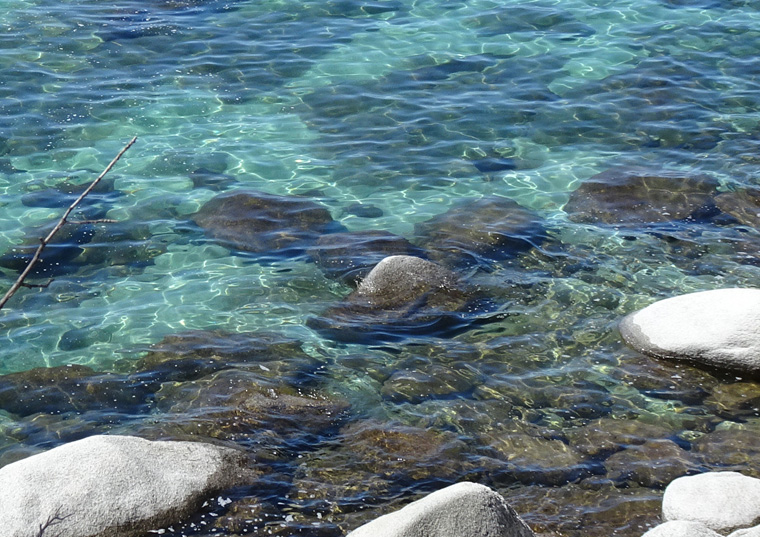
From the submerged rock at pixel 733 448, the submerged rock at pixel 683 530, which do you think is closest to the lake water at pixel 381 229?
the submerged rock at pixel 733 448

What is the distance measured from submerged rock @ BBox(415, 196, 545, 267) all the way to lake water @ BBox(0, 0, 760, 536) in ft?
0.42

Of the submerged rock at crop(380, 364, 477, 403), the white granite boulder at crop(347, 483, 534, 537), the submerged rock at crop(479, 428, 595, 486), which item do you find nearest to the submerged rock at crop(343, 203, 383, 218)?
the submerged rock at crop(380, 364, 477, 403)

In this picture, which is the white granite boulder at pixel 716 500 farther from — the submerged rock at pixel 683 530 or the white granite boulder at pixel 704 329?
the white granite boulder at pixel 704 329

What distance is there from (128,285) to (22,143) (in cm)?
387

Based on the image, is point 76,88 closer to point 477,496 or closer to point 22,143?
point 22,143

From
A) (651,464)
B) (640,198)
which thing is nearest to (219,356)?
(651,464)

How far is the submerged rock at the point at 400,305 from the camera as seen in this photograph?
7491mm

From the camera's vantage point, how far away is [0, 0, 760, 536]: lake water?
19.5 ft

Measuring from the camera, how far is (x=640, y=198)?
9570 millimetres

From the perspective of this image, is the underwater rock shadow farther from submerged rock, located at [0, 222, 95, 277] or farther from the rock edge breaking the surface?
submerged rock, located at [0, 222, 95, 277]

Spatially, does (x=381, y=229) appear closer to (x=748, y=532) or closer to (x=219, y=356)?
(x=219, y=356)

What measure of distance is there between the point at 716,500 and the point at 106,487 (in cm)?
371

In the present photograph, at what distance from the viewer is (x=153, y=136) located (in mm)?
11352

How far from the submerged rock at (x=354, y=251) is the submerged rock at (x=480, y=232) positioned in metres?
0.31
